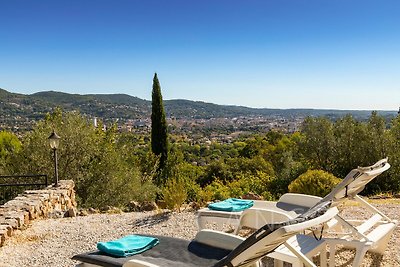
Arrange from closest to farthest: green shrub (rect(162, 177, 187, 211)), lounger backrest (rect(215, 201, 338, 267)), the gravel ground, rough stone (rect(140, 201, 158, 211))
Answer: lounger backrest (rect(215, 201, 338, 267)), the gravel ground, green shrub (rect(162, 177, 187, 211)), rough stone (rect(140, 201, 158, 211))

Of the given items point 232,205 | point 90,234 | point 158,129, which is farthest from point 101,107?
point 232,205

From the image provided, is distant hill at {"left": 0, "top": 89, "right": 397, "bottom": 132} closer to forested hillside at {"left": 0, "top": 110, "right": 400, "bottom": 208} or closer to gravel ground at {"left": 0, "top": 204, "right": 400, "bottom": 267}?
forested hillside at {"left": 0, "top": 110, "right": 400, "bottom": 208}

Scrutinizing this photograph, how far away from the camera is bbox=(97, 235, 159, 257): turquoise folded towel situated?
340 centimetres

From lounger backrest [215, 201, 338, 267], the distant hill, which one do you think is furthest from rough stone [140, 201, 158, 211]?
the distant hill

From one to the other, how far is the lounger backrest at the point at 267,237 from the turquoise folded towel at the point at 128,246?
1065mm

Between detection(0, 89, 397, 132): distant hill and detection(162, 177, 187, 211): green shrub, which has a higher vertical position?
detection(0, 89, 397, 132): distant hill

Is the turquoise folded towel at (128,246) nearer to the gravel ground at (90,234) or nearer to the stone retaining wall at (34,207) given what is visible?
the gravel ground at (90,234)

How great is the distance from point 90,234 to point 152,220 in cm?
124

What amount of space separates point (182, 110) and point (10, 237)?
110144 mm

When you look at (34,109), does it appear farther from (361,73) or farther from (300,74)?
(361,73)

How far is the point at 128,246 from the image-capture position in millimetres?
3500

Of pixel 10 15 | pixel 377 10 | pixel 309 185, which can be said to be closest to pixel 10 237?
pixel 309 185

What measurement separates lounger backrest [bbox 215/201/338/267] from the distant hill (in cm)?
1633

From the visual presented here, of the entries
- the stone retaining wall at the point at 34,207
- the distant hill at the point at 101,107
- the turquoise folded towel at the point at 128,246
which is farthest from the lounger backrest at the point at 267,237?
the distant hill at the point at 101,107
